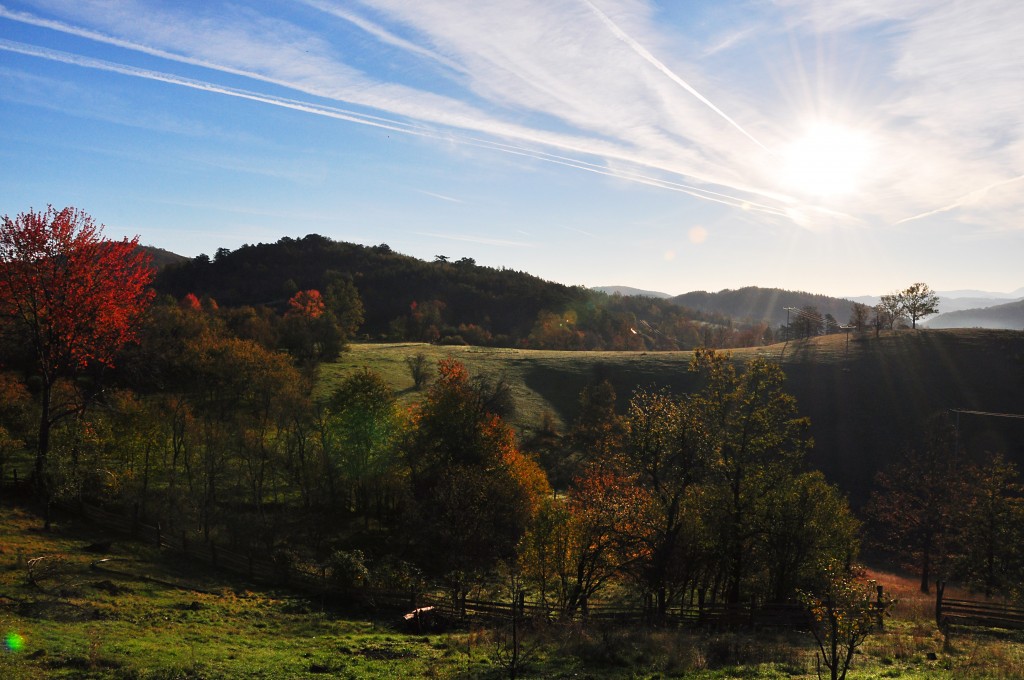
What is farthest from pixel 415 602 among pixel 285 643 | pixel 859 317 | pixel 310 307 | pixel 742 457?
pixel 859 317

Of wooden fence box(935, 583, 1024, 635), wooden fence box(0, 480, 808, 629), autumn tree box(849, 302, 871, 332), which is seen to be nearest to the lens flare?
wooden fence box(0, 480, 808, 629)

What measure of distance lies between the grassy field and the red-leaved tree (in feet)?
39.0

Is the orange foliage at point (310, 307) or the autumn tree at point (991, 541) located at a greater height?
the orange foliage at point (310, 307)

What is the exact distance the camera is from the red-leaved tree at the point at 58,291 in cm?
3666

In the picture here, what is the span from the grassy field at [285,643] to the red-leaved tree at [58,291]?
39.0 feet

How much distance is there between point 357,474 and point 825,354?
9073 cm

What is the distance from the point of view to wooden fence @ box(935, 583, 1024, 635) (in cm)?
3228

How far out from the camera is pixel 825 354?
10812cm

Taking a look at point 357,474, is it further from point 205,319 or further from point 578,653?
point 205,319

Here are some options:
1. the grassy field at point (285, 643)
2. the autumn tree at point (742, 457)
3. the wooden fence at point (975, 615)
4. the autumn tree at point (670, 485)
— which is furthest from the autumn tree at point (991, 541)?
the autumn tree at point (670, 485)

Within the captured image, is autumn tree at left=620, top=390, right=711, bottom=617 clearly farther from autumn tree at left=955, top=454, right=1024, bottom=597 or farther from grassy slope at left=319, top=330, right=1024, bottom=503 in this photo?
grassy slope at left=319, top=330, right=1024, bottom=503

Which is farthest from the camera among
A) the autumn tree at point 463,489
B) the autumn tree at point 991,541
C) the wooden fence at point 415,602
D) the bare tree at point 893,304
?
the bare tree at point 893,304

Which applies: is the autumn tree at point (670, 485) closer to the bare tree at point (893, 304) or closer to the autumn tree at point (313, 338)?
the autumn tree at point (313, 338)

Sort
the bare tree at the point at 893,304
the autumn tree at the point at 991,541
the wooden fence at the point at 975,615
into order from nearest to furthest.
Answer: the wooden fence at the point at 975,615 < the autumn tree at the point at 991,541 < the bare tree at the point at 893,304
